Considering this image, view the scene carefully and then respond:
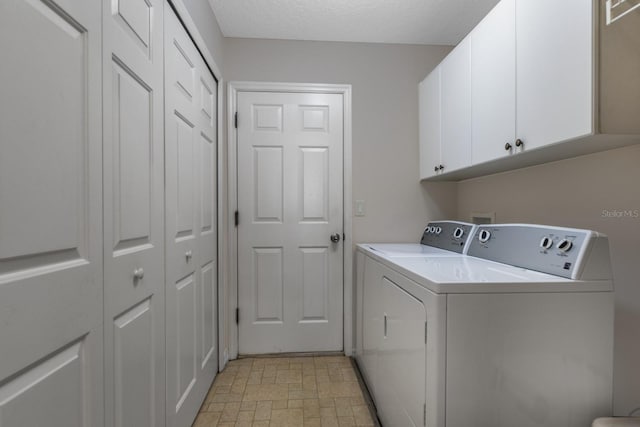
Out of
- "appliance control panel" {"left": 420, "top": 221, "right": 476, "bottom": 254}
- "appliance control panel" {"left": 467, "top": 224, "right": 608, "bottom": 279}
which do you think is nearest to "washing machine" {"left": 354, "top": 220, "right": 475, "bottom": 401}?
"appliance control panel" {"left": 420, "top": 221, "right": 476, "bottom": 254}

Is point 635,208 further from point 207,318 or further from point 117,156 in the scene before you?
point 207,318

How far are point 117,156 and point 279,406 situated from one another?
1.54m

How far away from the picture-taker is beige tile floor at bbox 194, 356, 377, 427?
5.35 ft

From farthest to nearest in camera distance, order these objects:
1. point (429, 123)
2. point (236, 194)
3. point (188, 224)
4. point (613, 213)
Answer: point (236, 194) → point (429, 123) → point (188, 224) → point (613, 213)

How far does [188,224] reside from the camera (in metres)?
1.55

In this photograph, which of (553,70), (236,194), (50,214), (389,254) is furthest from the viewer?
(236,194)

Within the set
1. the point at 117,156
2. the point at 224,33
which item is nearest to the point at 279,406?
the point at 117,156

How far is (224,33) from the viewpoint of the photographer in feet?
7.16

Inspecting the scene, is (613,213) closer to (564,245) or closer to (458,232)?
(564,245)

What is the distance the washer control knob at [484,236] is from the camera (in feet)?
4.77

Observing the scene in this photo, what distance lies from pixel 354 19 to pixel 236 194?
4.67 ft

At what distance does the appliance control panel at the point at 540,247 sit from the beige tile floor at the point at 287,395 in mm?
1090

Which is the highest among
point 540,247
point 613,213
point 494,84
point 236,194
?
point 494,84

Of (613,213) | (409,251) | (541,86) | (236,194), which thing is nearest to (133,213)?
(236,194)
